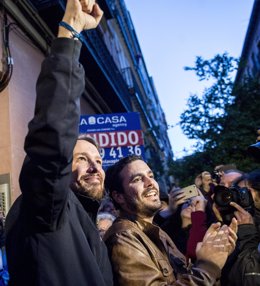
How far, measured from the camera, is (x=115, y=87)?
10281mm

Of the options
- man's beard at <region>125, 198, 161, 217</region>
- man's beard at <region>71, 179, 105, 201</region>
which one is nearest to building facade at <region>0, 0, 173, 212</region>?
man's beard at <region>125, 198, 161, 217</region>

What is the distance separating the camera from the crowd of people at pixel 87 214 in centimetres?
111

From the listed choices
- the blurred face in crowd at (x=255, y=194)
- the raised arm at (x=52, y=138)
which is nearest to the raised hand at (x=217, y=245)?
the blurred face in crowd at (x=255, y=194)

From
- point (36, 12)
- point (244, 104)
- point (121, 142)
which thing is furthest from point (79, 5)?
point (244, 104)

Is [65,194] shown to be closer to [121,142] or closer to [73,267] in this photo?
[73,267]

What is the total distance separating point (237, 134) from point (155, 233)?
11.5m

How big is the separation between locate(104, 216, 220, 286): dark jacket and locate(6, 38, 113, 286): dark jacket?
0.47 m

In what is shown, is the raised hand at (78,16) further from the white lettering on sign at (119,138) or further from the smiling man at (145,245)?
the white lettering on sign at (119,138)

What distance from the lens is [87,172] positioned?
198 centimetres

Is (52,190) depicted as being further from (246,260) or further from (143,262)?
(246,260)

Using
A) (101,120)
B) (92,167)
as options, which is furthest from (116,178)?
(101,120)

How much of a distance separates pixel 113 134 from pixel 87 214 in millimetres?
3813

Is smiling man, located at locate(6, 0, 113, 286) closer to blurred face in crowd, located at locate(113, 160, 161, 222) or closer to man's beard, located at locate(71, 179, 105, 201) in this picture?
man's beard, located at locate(71, 179, 105, 201)

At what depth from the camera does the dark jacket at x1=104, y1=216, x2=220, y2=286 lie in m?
1.74
